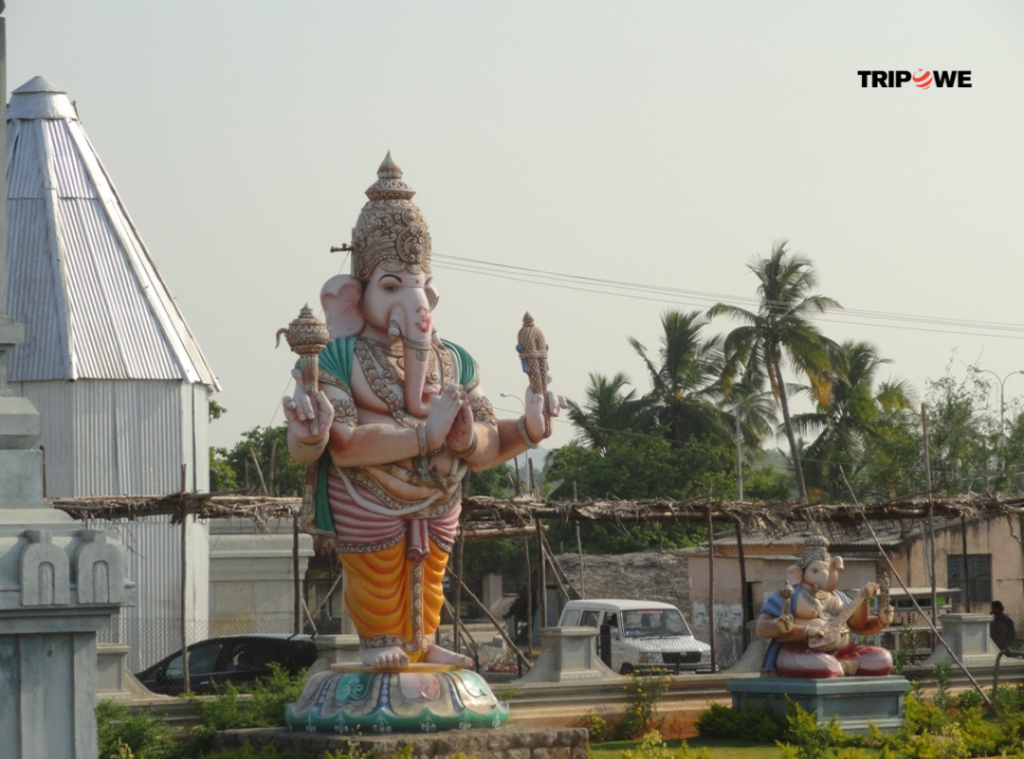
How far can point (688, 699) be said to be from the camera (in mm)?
15219

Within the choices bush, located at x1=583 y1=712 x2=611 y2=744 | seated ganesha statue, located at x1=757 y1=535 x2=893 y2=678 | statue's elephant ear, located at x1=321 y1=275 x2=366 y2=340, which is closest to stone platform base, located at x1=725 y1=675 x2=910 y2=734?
seated ganesha statue, located at x1=757 y1=535 x2=893 y2=678

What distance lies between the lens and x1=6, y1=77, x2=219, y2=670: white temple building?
80.0 ft

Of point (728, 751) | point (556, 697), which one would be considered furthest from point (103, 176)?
point (728, 751)

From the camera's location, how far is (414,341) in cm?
1063

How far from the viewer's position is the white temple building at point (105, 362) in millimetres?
24391

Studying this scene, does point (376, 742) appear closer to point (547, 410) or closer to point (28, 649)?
point (547, 410)

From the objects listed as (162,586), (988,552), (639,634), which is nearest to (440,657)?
(639,634)

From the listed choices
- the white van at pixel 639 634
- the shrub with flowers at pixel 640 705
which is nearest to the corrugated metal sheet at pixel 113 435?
the white van at pixel 639 634

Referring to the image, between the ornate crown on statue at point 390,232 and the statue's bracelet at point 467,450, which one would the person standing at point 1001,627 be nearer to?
the statue's bracelet at point 467,450

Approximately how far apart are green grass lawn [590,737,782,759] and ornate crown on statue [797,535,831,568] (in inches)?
67.2

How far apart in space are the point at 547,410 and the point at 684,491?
1065 inches

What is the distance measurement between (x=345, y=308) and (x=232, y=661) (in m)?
7.18

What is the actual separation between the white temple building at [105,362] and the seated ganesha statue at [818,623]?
40.7 feet

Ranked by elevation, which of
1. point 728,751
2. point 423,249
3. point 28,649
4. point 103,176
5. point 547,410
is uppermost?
point 103,176
